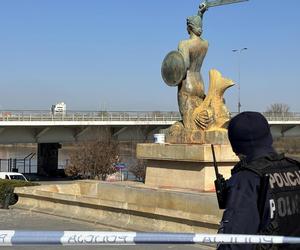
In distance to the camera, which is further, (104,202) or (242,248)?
(104,202)

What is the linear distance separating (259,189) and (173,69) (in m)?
9.98

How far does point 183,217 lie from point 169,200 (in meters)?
2.08

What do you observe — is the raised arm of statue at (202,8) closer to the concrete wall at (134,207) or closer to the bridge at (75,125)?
the concrete wall at (134,207)

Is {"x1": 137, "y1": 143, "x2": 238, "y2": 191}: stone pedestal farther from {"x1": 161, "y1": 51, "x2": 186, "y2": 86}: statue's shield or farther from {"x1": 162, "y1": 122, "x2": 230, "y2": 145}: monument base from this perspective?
{"x1": 161, "y1": 51, "x2": 186, "y2": 86}: statue's shield

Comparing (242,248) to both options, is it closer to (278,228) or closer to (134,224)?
(278,228)

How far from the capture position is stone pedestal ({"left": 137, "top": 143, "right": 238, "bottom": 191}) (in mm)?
11492

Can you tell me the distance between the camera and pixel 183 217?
28.8 ft

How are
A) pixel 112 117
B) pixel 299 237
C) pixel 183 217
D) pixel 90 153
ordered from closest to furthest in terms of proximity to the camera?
pixel 299 237, pixel 183 217, pixel 90 153, pixel 112 117

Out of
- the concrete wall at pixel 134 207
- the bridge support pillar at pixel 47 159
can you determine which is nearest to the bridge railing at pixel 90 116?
the bridge support pillar at pixel 47 159

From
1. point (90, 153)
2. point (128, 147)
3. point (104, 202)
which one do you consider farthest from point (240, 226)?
point (128, 147)

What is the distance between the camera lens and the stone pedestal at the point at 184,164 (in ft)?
37.7

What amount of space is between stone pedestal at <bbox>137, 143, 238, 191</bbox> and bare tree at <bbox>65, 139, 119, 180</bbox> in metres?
27.1

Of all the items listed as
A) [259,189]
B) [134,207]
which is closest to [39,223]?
[134,207]

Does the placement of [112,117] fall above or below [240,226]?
above
